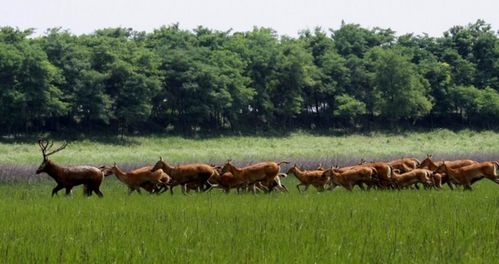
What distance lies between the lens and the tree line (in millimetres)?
60497

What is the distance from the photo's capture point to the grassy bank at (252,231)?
26.4 ft

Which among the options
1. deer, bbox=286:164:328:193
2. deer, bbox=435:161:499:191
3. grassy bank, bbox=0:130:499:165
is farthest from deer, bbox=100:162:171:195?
grassy bank, bbox=0:130:499:165

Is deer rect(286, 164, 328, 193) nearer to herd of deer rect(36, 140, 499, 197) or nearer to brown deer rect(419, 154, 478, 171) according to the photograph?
herd of deer rect(36, 140, 499, 197)

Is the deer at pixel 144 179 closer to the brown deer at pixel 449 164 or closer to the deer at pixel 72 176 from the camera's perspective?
the deer at pixel 72 176

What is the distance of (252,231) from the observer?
10.3 meters

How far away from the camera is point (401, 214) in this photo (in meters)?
12.6

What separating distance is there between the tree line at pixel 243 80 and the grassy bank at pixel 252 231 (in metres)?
44.3

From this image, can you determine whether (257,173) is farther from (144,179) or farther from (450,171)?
(450,171)

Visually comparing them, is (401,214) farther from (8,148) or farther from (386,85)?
(386,85)

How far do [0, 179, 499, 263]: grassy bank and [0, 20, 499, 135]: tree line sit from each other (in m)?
44.3

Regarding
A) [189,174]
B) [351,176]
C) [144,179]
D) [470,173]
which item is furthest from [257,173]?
[470,173]

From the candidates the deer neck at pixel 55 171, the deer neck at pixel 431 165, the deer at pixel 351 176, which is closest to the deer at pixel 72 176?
the deer neck at pixel 55 171

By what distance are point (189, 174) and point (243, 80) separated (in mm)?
49811

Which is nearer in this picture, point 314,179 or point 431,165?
point 314,179
